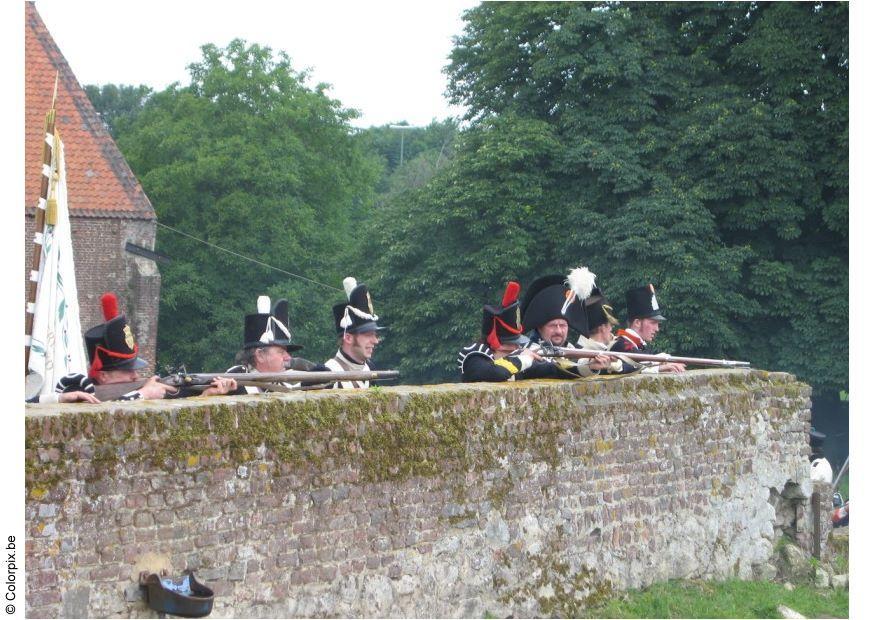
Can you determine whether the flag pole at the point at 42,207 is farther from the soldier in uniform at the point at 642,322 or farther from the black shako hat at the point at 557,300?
the soldier in uniform at the point at 642,322

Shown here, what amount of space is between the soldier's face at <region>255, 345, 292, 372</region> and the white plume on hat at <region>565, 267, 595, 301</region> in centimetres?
287

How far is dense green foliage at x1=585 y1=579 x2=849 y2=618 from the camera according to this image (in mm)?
11422

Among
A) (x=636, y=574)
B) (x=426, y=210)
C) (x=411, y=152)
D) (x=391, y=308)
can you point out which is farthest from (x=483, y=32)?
(x=411, y=152)

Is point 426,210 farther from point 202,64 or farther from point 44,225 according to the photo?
point 44,225

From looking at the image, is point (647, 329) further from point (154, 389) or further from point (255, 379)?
point (154, 389)

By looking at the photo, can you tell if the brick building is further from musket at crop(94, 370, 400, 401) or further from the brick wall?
musket at crop(94, 370, 400, 401)

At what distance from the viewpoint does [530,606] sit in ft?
34.4

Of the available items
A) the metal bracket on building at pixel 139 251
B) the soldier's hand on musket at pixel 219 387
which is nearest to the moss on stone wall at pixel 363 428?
the soldier's hand on musket at pixel 219 387

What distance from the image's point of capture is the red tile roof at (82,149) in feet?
109

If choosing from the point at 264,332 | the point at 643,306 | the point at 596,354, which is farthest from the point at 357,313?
the point at 643,306

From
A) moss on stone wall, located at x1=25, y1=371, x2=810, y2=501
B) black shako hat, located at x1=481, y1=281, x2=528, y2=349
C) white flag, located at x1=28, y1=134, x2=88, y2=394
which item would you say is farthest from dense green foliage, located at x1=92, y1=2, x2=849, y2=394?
white flag, located at x1=28, y1=134, x2=88, y2=394

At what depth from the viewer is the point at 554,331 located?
38.6 ft

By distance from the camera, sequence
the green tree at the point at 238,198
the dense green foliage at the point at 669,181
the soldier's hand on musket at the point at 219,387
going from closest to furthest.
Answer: the soldier's hand on musket at the point at 219,387 < the dense green foliage at the point at 669,181 < the green tree at the point at 238,198

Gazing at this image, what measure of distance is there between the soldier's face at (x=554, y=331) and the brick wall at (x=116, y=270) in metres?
23.3
